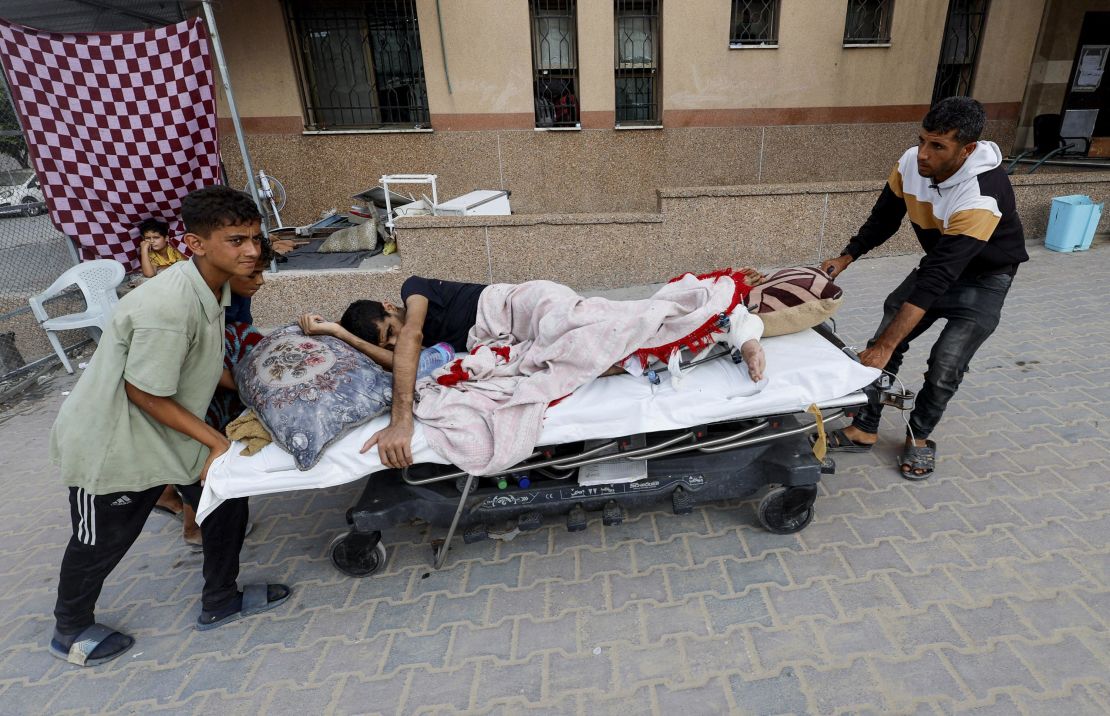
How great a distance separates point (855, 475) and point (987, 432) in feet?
3.34

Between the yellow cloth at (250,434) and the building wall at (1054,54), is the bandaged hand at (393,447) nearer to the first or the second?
the yellow cloth at (250,434)

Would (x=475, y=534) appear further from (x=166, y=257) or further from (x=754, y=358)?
(x=166, y=257)

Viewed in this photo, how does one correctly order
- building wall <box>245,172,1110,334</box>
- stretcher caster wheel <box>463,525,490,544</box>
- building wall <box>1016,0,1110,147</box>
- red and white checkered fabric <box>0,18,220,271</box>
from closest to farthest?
stretcher caster wheel <box>463,525,490,544</box> < red and white checkered fabric <box>0,18,220,271</box> < building wall <box>245,172,1110,334</box> < building wall <box>1016,0,1110,147</box>

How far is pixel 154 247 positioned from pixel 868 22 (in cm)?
965

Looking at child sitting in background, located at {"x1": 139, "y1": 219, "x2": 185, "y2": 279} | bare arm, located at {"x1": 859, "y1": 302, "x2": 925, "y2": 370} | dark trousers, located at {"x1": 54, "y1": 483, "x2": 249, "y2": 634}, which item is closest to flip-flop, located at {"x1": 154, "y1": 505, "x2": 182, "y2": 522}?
dark trousers, located at {"x1": 54, "y1": 483, "x2": 249, "y2": 634}

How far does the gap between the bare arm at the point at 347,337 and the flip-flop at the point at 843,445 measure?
264 cm

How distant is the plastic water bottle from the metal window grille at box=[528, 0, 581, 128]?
19.4ft

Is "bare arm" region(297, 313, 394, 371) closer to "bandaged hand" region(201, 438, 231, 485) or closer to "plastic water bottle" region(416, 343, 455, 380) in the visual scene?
"plastic water bottle" region(416, 343, 455, 380)

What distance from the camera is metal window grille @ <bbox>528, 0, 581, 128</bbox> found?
7.52m

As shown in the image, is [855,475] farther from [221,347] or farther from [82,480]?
[82,480]

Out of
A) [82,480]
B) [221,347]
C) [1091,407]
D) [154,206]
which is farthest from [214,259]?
[1091,407]

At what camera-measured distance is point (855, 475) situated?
10.3 ft

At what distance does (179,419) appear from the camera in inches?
83.4

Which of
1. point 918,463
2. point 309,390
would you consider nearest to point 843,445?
point 918,463
